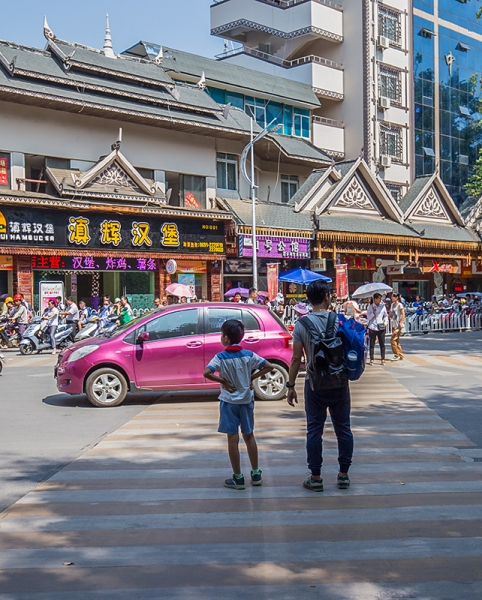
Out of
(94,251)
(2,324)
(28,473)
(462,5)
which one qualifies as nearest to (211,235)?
(94,251)

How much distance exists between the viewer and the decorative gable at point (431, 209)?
38.6m

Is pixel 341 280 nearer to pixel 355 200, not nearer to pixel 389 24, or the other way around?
pixel 355 200

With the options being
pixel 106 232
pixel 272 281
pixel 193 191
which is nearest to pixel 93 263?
pixel 106 232

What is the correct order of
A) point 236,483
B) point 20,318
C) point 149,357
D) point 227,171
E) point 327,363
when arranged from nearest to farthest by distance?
point 327,363 < point 236,483 < point 149,357 < point 20,318 < point 227,171

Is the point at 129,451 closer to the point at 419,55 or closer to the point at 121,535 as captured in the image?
the point at 121,535

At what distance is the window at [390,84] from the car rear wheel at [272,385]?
33979mm

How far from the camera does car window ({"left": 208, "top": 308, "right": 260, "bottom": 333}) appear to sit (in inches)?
443

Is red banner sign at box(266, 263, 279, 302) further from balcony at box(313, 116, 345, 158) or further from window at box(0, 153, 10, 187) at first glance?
balcony at box(313, 116, 345, 158)

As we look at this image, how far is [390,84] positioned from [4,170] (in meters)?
26.0

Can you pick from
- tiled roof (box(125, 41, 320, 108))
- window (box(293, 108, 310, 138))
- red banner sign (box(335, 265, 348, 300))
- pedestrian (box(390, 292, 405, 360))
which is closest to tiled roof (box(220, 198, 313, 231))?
red banner sign (box(335, 265, 348, 300))

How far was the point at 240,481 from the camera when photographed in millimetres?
6188

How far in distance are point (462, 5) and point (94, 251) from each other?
115 feet

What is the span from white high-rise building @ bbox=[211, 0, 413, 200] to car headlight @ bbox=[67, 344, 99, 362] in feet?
101

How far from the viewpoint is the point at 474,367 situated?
15.8 meters
